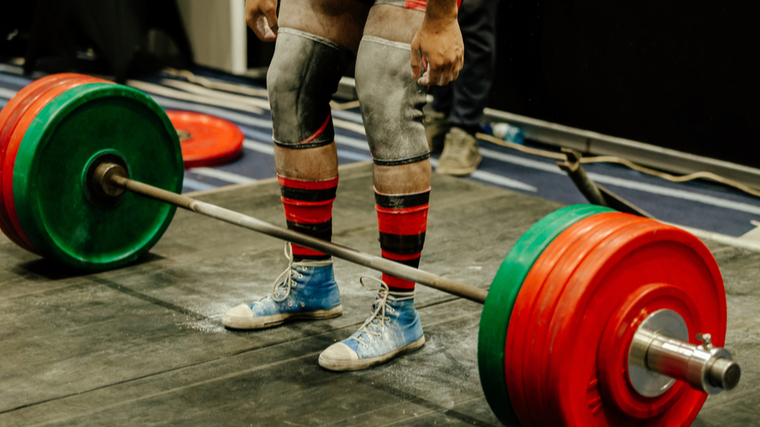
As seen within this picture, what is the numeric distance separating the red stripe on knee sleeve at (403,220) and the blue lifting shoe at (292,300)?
0.25 meters

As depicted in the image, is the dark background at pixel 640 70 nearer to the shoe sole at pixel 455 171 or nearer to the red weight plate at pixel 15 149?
the shoe sole at pixel 455 171

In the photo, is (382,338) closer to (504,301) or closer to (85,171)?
(504,301)

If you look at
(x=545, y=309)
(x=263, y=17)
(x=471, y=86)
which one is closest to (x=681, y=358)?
(x=545, y=309)

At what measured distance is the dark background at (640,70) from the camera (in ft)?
9.86

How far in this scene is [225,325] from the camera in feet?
5.53

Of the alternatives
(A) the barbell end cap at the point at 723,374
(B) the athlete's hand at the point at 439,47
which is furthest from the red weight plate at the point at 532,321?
(B) the athlete's hand at the point at 439,47

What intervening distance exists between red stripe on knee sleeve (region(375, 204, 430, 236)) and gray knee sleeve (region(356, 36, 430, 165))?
0.09 meters

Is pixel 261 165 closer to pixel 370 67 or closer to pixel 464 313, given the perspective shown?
pixel 464 313

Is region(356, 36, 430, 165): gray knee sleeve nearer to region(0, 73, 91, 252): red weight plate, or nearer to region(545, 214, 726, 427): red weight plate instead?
region(545, 214, 726, 427): red weight plate

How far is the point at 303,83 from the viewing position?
5.04 feet

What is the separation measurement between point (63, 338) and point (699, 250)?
1.24m

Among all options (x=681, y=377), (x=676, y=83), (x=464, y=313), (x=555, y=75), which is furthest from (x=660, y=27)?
(x=681, y=377)

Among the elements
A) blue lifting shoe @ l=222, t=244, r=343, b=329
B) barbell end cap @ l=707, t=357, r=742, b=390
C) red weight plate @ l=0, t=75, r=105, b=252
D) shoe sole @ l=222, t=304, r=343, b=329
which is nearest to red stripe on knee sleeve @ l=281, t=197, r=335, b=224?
blue lifting shoe @ l=222, t=244, r=343, b=329

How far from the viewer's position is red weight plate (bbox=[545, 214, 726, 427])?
1074mm
